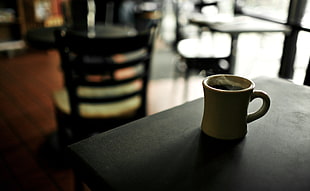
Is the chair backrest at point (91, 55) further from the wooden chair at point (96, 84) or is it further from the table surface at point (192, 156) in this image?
the table surface at point (192, 156)

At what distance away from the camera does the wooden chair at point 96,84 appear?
61.7 inches

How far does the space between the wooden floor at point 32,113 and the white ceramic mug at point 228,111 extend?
1.40m

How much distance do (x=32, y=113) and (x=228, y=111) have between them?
244 centimetres

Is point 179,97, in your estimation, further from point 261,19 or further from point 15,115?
point 15,115

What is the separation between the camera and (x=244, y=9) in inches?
116

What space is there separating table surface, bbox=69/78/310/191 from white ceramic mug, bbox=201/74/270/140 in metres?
0.02

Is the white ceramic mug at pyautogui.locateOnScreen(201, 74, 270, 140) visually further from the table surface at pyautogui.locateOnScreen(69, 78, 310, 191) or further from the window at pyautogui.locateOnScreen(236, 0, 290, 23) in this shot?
the window at pyautogui.locateOnScreen(236, 0, 290, 23)

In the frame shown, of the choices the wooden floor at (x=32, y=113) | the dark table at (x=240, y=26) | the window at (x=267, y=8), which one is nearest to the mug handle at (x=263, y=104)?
the wooden floor at (x=32, y=113)

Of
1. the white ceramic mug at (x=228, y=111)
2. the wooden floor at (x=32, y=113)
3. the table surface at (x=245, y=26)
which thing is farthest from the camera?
the table surface at (x=245, y=26)

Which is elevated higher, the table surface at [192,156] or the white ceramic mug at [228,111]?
the white ceramic mug at [228,111]

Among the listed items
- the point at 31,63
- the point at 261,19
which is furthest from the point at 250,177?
the point at 31,63

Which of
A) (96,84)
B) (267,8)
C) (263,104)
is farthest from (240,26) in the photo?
(263,104)

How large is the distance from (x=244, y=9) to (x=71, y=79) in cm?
201

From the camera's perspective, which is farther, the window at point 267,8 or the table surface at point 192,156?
the window at point 267,8
